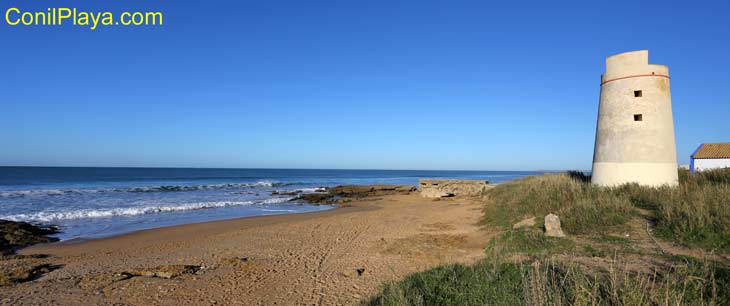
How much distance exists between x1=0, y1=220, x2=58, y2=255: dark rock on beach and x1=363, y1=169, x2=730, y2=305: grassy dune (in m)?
12.2

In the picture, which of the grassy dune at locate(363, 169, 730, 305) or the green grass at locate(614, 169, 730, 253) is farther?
the green grass at locate(614, 169, 730, 253)

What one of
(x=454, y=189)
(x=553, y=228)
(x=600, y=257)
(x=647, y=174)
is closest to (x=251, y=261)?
(x=553, y=228)

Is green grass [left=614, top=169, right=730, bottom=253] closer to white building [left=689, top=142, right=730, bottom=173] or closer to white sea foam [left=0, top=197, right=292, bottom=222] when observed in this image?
white building [left=689, top=142, right=730, bottom=173]

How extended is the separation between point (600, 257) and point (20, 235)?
16434 millimetres

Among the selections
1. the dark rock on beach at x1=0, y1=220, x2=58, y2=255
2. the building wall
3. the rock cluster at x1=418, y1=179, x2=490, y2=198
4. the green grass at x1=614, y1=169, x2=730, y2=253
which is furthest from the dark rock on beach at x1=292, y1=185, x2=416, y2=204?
the green grass at x1=614, y1=169, x2=730, y2=253

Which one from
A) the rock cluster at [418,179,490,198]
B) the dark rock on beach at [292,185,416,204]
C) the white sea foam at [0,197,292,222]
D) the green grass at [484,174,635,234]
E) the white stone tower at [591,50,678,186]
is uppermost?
the white stone tower at [591,50,678,186]

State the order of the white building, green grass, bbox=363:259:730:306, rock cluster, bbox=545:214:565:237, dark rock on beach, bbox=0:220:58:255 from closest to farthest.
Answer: green grass, bbox=363:259:730:306 → rock cluster, bbox=545:214:565:237 → dark rock on beach, bbox=0:220:58:255 → the white building

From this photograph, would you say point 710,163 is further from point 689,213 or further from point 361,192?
point 361,192

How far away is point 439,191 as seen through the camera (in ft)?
84.0

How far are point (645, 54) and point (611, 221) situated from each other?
19.2 feet

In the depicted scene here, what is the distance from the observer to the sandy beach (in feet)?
20.2

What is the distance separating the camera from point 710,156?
25078 millimetres

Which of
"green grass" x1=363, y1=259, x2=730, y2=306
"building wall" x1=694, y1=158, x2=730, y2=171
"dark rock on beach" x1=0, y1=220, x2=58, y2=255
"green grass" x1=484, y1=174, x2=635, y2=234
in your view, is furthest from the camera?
"building wall" x1=694, y1=158, x2=730, y2=171

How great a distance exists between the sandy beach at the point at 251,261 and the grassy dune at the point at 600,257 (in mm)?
1297
